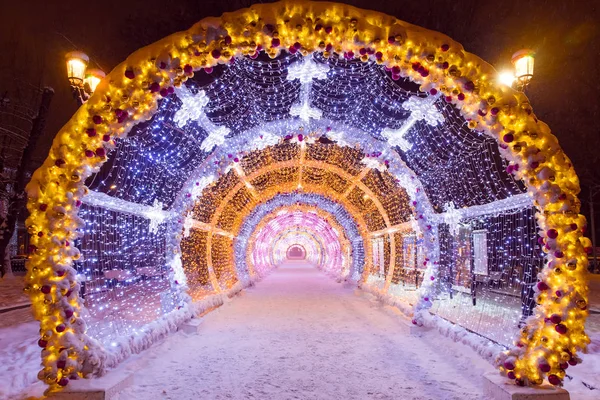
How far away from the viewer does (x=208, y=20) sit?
15.1 ft

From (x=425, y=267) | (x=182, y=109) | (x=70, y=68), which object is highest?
(x=70, y=68)

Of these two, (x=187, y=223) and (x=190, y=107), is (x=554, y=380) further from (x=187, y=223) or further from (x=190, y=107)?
(x=187, y=223)

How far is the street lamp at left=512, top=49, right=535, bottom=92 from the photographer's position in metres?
7.68

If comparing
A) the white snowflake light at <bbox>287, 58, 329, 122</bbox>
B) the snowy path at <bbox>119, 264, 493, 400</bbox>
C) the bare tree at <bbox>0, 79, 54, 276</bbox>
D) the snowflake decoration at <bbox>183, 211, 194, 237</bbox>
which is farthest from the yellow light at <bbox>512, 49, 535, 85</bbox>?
the bare tree at <bbox>0, 79, 54, 276</bbox>

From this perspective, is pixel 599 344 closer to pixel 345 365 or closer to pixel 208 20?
pixel 345 365

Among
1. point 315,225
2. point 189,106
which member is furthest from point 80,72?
point 315,225

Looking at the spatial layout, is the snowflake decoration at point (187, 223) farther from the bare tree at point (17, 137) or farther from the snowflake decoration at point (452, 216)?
the bare tree at point (17, 137)

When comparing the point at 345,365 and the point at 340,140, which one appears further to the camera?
the point at 340,140

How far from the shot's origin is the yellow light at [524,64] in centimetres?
769

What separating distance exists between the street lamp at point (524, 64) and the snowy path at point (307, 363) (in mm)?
4511

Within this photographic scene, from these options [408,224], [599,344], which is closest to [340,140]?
[408,224]

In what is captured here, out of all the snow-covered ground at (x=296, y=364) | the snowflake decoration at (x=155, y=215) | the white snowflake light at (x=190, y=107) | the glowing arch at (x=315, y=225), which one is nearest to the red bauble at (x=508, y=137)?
the snow-covered ground at (x=296, y=364)

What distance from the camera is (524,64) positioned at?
25.5 ft

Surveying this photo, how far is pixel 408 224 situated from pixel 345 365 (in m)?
4.85
